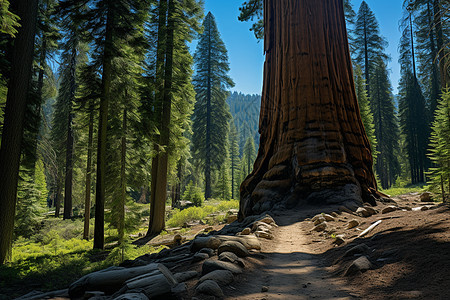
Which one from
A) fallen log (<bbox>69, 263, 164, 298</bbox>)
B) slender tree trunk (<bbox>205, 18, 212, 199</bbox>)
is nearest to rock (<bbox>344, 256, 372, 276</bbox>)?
fallen log (<bbox>69, 263, 164, 298</bbox>)

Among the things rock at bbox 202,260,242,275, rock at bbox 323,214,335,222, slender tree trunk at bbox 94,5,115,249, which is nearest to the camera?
rock at bbox 202,260,242,275

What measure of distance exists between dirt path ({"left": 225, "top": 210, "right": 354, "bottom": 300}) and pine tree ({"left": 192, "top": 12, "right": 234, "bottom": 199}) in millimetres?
24517

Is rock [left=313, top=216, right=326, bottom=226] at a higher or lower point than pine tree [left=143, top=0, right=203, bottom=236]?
lower

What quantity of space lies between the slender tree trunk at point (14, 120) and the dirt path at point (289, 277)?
716 centimetres

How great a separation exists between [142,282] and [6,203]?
22.3 ft

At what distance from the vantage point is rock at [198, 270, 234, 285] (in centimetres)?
269

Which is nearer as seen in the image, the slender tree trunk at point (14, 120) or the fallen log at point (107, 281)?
the fallen log at point (107, 281)

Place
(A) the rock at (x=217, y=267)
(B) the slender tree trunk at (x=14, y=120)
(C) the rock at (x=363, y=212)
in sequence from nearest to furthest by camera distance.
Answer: (A) the rock at (x=217, y=267)
(C) the rock at (x=363, y=212)
(B) the slender tree trunk at (x=14, y=120)

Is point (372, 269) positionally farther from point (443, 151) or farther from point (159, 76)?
point (159, 76)

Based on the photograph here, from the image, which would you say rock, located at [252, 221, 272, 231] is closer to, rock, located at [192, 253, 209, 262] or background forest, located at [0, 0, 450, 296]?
rock, located at [192, 253, 209, 262]

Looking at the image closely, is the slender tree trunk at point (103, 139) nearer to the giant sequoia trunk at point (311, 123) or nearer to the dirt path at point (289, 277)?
the giant sequoia trunk at point (311, 123)

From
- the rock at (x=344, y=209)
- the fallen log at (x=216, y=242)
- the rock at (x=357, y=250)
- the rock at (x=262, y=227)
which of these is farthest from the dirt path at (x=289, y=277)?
the rock at (x=344, y=209)

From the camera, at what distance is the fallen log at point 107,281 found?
286 centimetres

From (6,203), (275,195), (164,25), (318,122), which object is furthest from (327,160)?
(164,25)
